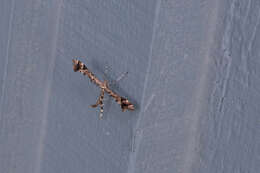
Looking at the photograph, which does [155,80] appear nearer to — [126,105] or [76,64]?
[126,105]

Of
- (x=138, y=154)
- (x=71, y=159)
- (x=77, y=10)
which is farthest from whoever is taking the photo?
(x=71, y=159)

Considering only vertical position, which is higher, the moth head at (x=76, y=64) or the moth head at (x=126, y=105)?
the moth head at (x=76, y=64)

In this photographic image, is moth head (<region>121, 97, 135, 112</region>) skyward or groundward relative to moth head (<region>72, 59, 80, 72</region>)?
groundward

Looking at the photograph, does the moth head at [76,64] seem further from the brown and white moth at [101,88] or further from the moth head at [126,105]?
the moth head at [126,105]

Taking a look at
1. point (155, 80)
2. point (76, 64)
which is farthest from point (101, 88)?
point (155, 80)

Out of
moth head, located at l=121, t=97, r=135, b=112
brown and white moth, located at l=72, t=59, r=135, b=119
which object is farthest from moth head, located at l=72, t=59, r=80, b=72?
moth head, located at l=121, t=97, r=135, b=112

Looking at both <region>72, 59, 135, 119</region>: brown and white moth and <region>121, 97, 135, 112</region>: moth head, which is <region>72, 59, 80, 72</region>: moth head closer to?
<region>72, 59, 135, 119</region>: brown and white moth

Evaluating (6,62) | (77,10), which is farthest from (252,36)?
(6,62)

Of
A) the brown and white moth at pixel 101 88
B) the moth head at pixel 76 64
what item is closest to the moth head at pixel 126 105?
the brown and white moth at pixel 101 88

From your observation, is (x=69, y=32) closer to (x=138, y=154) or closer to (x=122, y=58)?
(x=122, y=58)
